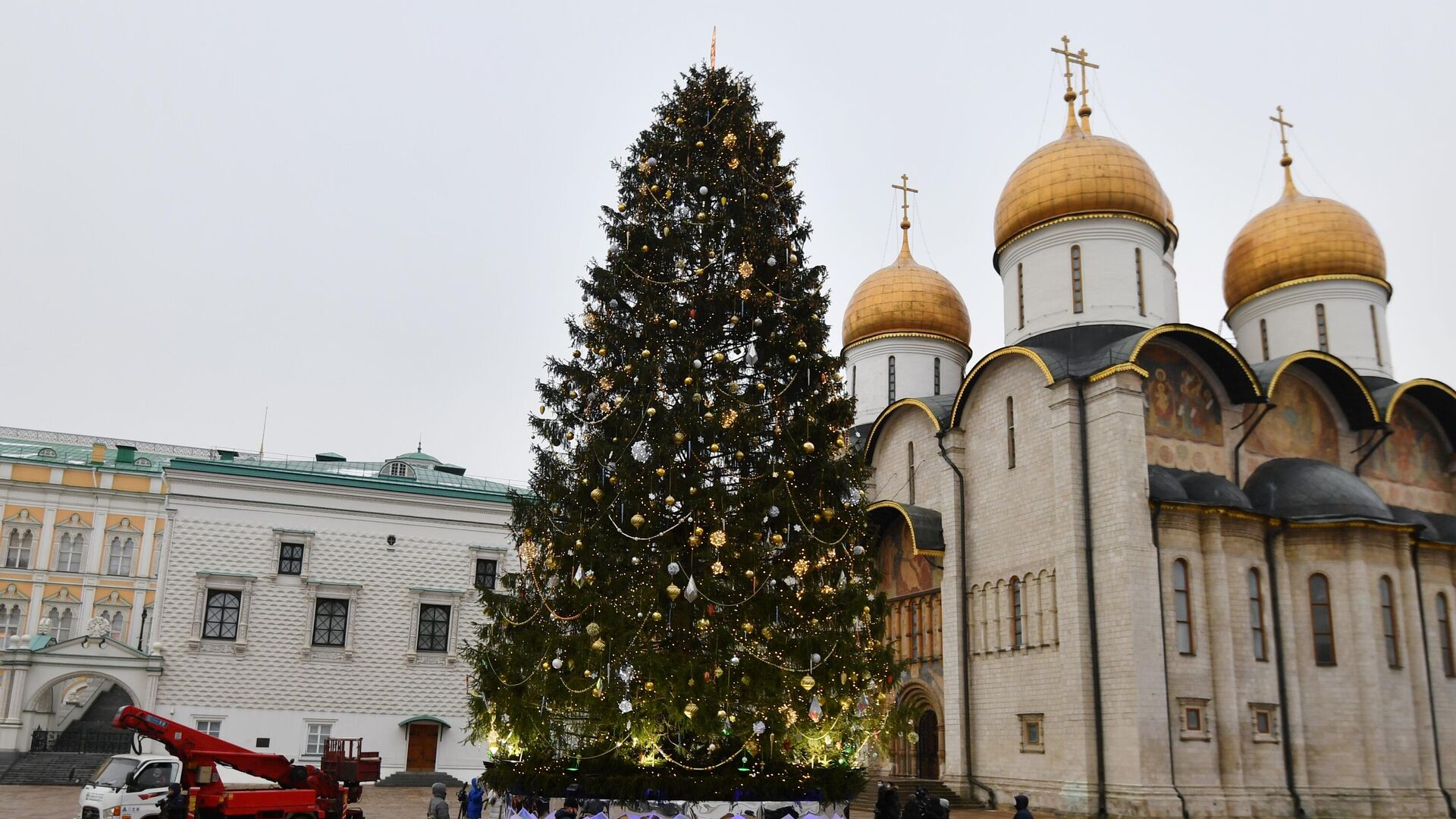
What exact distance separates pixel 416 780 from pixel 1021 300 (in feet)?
53.8

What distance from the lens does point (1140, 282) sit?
2231cm

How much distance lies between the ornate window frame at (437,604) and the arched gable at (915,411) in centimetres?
975

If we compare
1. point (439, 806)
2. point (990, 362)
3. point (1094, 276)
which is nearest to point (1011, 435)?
point (990, 362)

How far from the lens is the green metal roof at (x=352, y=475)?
25.2 m

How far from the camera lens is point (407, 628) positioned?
1005 inches

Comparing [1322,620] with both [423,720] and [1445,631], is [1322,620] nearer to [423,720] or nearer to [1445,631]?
[1445,631]

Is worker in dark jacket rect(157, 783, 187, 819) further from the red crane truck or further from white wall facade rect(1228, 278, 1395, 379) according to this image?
white wall facade rect(1228, 278, 1395, 379)

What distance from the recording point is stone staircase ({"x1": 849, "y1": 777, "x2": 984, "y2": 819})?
66.7 feet

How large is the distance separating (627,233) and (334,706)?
16967 mm

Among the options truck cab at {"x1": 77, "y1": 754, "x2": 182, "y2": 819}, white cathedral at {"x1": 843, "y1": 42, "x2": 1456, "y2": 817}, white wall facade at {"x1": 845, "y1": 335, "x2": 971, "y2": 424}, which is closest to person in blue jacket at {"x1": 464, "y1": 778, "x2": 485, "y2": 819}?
truck cab at {"x1": 77, "y1": 754, "x2": 182, "y2": 819}

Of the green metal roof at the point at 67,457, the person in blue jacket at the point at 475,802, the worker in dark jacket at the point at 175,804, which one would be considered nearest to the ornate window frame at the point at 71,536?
the green metal roof at the point at 67,457

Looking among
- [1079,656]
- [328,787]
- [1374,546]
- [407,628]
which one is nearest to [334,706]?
[407,628]

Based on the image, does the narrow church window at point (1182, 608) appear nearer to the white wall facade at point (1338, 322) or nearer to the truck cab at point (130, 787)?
the white wall facade at point (1338, 322)

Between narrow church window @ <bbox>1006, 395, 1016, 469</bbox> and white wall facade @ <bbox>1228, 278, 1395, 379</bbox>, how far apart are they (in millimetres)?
7413
